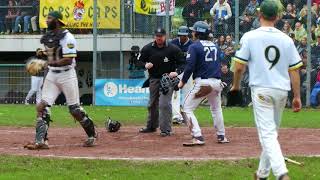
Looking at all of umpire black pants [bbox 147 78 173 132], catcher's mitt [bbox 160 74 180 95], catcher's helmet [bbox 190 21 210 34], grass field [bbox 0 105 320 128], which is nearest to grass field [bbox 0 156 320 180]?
catcher's helmet [bbox 190 21 210 34]

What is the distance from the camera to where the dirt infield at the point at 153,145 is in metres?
10.7

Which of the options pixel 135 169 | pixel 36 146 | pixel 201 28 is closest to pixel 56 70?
pixel 36 146

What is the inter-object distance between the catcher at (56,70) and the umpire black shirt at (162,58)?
8.98 feet

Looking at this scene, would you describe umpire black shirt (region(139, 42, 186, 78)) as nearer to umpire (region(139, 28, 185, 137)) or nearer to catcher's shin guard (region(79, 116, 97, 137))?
umpire (region(139, 28, 185, 137))

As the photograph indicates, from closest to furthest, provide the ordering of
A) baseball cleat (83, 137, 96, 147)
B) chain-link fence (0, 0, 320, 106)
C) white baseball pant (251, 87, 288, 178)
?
white baseball pant (251, 87, 288, 178), baseball cleat (83, 137, 96, 147), chain-link fence (0, 0, 320, 106)

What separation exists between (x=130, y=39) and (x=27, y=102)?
474cm

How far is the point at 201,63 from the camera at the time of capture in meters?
12.0

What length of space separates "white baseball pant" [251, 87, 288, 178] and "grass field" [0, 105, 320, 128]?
319 inches

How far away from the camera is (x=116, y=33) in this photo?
2875 cm

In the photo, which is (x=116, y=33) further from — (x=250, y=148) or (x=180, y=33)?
(x=250, y=148)

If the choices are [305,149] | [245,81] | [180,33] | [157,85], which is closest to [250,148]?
[305,149]

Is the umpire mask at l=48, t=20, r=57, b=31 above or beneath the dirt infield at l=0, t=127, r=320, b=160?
above

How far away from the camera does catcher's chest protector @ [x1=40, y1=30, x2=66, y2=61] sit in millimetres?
11398

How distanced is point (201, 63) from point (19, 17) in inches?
784
